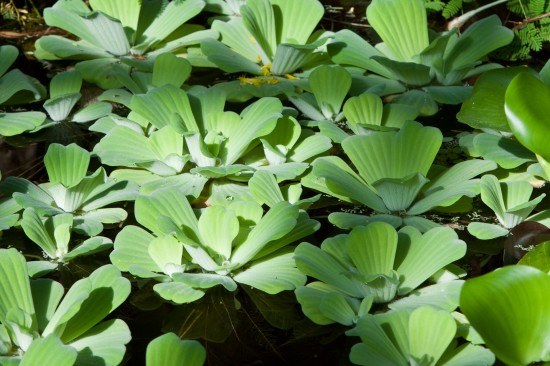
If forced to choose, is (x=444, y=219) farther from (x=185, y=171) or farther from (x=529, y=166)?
(x=185, y=171)

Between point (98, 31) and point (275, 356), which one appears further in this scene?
point (98, 31)

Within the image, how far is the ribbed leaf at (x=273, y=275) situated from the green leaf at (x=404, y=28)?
99 cm

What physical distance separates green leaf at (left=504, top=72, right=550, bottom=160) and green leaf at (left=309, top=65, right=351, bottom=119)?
1.88 ft

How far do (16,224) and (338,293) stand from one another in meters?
0.72

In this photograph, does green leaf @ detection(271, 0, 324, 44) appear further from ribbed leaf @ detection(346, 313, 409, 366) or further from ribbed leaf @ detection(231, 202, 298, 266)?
ribbed leaf @ detection(346, 313, 409, 366)

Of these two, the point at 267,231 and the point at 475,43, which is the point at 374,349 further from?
the point at 475,43

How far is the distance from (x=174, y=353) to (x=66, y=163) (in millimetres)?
703

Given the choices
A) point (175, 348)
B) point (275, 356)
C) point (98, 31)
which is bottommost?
point (275, 356)

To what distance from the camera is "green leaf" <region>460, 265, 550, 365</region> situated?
119cm

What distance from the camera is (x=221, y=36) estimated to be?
2438 mm

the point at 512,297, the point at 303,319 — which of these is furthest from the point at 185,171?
the point at 512,297

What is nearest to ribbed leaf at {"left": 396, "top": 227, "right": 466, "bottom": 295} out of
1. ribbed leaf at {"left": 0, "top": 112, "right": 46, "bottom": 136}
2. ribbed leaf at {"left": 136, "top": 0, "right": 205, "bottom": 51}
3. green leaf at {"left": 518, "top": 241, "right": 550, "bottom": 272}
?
green leaf at {"left": 518, "top": 241, "right": 550, "bottom": 272}

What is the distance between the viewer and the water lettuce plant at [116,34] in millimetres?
2289

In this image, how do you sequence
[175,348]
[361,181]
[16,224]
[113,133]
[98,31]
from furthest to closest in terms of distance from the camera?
[98,31] → [113,133] → [361,181] → [16,224] → [175,348]
